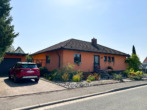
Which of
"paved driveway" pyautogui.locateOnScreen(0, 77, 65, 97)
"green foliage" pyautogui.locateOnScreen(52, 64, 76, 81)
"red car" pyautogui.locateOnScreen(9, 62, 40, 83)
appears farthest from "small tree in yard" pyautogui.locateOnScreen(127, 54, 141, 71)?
"red car" pyautogui.locateOnScreen(9, 62, 40, 83)

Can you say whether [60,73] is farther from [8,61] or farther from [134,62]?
[134,62]

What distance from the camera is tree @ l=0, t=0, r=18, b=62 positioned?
875 cm

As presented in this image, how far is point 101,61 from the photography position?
17328 millimetres

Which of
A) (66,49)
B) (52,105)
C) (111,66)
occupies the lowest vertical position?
(52,105)

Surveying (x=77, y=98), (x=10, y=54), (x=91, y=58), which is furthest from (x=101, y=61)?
(x=10, y=54)

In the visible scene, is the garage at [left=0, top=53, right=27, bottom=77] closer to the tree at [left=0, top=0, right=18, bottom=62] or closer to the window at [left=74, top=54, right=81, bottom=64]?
the tree at [left=0, top=0, right=18, bottom=62]

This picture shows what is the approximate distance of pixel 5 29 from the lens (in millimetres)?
9023

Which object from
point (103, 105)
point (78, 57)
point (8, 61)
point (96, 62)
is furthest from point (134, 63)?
point (8, 61)

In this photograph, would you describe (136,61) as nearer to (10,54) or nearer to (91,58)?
(91,58)

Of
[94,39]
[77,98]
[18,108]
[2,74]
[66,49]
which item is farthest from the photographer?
[94,39]

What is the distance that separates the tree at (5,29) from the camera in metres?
8.75

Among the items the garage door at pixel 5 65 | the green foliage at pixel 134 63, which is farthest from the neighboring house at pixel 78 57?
the garage door at pixel 5 65

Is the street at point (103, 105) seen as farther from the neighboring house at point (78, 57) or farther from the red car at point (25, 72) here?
the neighboring house at point (78, 57)

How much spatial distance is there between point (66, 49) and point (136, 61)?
13.5m
